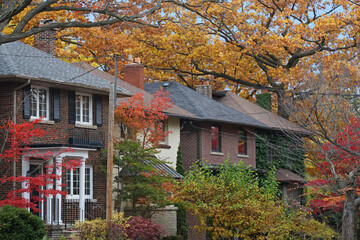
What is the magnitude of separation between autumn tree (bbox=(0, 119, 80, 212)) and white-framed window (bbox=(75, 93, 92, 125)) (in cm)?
232

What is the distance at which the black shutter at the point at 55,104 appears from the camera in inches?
1112

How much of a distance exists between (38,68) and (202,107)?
45.4 ft

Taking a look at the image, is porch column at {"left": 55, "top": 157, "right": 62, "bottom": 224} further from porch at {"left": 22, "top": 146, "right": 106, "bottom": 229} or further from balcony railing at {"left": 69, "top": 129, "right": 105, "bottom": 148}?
balcony railing at {"left": 69, "top": 129, "right": 105, "bottom": 148}

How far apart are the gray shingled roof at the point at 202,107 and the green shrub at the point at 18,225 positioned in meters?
18.0

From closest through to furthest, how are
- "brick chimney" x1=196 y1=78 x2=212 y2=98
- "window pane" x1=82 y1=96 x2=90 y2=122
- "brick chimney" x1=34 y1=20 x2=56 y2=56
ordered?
"window pane" x1=82 y1=96 x2=90 y2=122, "brick chimney" x1=34 y1=20 x2=56 y2=56, "brick chimney" x1=196 y1=78 x2=212 y2=98

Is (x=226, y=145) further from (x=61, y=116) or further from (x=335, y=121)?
(x=335, y=121)

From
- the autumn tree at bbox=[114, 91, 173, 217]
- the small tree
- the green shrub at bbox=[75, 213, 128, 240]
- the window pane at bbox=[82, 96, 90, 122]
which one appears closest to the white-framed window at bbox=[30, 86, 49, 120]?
the window pane at bbox=[82, 96, 90, 122]

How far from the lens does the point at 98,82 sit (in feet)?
101

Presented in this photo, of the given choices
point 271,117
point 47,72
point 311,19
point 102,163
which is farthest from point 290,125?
point 47,72

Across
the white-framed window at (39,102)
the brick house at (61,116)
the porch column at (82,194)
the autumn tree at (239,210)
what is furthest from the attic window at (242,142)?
the white-framed window at (39,102)

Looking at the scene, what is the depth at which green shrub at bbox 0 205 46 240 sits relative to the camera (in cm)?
2041

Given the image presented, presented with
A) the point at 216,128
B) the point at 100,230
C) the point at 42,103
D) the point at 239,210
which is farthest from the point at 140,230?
the point at 216,128

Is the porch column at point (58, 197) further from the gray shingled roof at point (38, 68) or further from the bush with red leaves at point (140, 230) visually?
the gray shingled roof at point (38, 68)

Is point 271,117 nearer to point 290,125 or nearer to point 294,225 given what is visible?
point 290,125
